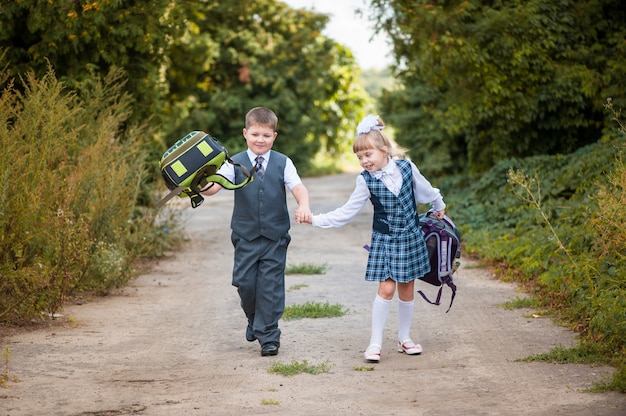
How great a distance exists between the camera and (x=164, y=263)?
38.1 feet

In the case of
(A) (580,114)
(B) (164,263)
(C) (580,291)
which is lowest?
(B) (164,263)

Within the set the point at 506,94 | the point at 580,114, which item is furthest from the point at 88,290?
the point at 580,114

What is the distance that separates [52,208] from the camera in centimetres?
814

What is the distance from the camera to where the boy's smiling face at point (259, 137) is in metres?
6.41

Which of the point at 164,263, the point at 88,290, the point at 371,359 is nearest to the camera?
the point at 371,359

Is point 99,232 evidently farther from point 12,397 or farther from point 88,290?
point 12,397

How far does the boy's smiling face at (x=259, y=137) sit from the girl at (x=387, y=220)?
62 centimetres

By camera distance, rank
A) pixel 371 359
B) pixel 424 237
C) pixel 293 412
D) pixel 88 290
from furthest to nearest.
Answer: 1. pixel 88 290
2. pixel 424 237
3. pixel 371 359
4. pixel 293 412

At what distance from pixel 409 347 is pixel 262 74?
26.0m

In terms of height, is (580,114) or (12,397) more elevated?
(580,114)

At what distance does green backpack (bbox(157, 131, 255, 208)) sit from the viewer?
606 cm

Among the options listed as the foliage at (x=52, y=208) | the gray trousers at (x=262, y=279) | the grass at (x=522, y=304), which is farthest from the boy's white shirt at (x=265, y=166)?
the grass at (x=522, y=304)

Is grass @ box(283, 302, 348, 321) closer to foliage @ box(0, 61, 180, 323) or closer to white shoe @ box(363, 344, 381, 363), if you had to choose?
white shoe @ box(363, 344, 381, 363)

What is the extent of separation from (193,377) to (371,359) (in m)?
1.22
